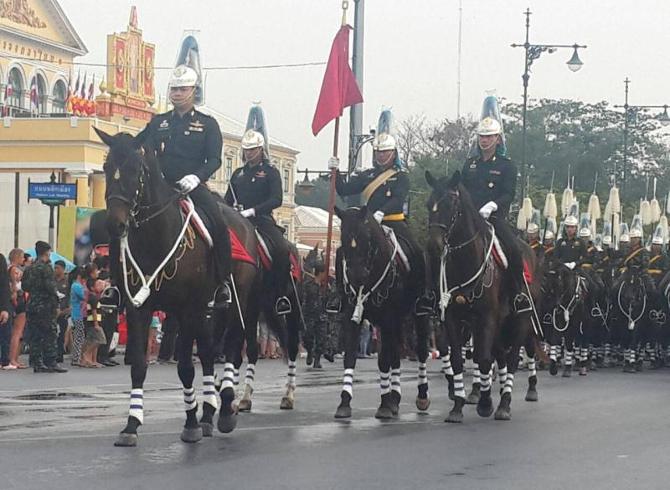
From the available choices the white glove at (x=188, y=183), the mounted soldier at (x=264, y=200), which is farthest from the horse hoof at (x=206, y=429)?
the mounted soldier at (x=264, y=200)

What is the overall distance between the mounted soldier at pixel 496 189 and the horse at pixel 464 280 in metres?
0.19

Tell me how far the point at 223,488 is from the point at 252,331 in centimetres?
576

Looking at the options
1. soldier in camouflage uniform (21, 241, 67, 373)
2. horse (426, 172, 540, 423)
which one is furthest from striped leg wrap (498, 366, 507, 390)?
soldier in camouflage uniform (21, 241, 67, 373)

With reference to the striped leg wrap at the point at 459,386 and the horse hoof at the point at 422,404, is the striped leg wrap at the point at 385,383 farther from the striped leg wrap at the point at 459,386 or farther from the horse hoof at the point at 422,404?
the horse hoof at the point at 422,404

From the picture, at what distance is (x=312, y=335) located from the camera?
1137 inches

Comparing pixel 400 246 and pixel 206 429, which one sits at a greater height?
pixel 400 246

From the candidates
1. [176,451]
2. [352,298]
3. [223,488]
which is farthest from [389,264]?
[223,488]

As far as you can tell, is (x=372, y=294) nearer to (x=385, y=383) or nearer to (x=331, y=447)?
(x=385, y=383)

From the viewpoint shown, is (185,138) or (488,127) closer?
(185,138)

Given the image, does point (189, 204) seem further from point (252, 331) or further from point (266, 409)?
point (266, 409)

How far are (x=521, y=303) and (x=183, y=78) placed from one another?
188 inches

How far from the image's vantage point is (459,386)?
1578cm

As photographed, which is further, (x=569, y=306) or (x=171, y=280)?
(x=569, y=306)

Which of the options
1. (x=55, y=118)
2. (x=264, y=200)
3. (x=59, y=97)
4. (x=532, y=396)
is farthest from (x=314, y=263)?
(x=59, y=97)
